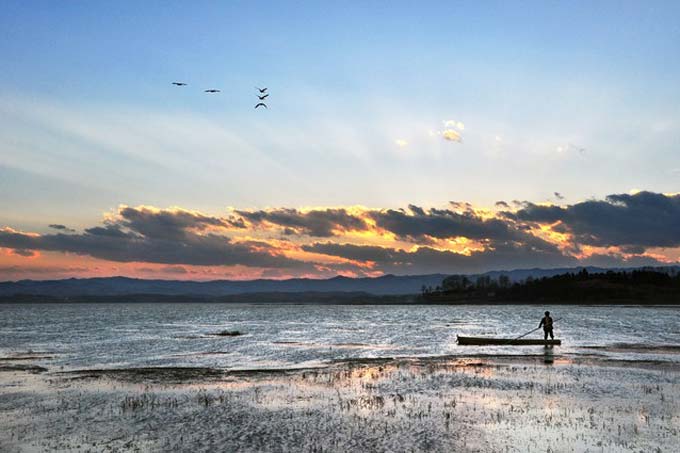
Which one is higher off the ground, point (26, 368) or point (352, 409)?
point (352, 409)

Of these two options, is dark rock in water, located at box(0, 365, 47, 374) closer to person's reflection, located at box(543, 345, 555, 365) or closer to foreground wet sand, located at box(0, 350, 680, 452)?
foreground wet sand, located at box(0, 350, 680, 452)

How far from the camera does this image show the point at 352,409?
25.7 metres

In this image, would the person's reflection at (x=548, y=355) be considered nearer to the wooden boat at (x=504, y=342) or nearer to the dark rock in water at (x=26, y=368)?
the wooden boat at (x=504, y=342)

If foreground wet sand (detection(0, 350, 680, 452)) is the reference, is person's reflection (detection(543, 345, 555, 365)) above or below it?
below

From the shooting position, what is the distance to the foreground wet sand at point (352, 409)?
19891mm

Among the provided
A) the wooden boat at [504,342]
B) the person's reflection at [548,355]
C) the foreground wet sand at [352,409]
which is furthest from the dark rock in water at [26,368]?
the wooden boat at [504,342]

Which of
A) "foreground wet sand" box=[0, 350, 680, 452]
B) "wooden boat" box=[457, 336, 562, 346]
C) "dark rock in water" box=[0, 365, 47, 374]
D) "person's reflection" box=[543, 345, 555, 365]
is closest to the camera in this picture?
"foreground wet sand" box=[0, 350, 680, 452]

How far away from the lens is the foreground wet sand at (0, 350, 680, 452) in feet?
65.3

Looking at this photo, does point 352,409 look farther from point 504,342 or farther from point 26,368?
point 504,342

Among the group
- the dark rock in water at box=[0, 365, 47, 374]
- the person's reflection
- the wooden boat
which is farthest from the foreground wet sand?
the wooden boat

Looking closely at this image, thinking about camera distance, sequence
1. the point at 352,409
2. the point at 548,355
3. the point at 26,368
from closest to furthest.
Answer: the point at 352,409, the point at 26,368, the point at 548,355

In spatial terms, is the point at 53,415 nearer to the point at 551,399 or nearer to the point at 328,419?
the point at 328,419

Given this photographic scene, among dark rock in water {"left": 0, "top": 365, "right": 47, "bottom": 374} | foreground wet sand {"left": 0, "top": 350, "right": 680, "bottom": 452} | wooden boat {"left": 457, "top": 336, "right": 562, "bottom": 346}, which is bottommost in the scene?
dark rock in water {"left": 0, "top": 365, "right": 47, "bottom": 374}

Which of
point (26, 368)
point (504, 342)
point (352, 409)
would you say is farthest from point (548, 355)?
point (26, 368)
